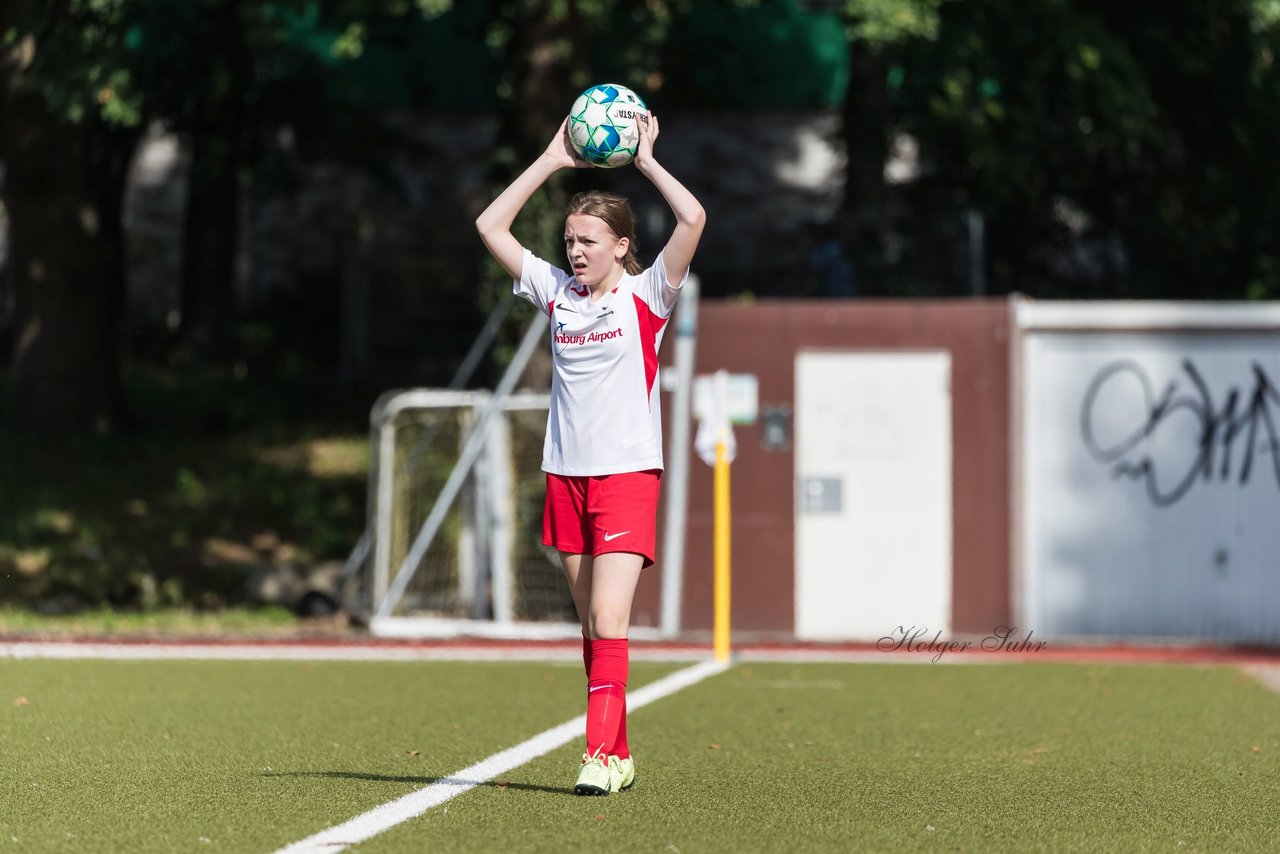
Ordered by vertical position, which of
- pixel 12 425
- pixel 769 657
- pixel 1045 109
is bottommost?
pixel 769 657

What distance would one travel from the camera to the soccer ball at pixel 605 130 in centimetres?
670

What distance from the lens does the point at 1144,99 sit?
18.7 m

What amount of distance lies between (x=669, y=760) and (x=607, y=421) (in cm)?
161

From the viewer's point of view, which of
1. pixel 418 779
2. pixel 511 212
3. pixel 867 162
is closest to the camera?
pixel 511 212

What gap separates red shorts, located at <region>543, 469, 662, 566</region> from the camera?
6.56m

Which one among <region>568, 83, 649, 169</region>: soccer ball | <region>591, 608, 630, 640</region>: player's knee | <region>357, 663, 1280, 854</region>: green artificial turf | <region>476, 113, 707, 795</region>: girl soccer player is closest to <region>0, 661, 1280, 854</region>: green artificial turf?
<region>357, 663, 1280, 854</region>: green artificial turf

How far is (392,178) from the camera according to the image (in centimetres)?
2498

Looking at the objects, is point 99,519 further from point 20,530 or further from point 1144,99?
point 1144,99

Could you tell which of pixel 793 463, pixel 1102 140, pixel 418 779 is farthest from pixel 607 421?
pixel 1102 140

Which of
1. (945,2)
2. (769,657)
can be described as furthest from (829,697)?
(945,2)

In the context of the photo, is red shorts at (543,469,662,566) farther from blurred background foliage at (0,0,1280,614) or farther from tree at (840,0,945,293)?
tree at (840,0,945,293)

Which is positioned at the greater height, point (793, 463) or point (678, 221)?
point (678, 221)

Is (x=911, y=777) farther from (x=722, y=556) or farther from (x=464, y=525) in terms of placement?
(x=464, y=525)

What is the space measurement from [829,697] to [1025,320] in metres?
5.64
